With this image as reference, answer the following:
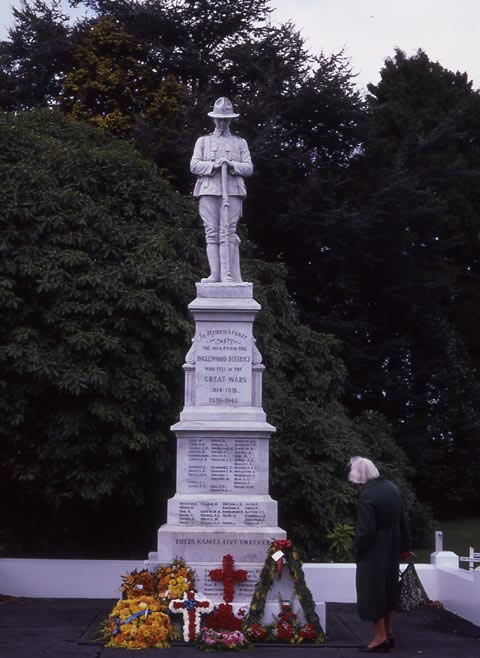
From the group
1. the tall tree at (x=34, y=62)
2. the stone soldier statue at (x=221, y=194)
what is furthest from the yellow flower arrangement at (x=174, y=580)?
the tall tree at (x=34, y=62)

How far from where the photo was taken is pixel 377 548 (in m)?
10.5

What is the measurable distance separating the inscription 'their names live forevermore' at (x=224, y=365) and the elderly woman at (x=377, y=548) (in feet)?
9.23

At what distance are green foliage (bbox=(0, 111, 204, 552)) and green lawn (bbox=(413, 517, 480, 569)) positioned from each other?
7860 millimetres

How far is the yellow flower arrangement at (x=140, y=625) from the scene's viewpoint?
35.9ft

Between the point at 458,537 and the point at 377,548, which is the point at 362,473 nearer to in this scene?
the point at 377,548

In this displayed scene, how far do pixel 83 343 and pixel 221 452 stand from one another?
14.2 feet

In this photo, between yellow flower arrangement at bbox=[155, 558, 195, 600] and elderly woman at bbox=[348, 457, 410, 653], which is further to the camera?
yellow flower arrangement at bbox=[155, 558, 195, 600]

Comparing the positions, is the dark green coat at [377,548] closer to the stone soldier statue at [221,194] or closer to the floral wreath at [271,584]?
the floral wreath at [271,584]

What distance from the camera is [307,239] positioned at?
2522 cm

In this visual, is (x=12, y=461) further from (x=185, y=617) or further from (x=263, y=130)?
(x=263, y=130)

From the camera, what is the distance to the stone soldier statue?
13609 mm

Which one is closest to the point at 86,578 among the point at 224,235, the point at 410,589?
the point at 224,235

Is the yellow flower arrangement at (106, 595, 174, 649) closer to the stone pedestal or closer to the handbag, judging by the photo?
the stone pedestal

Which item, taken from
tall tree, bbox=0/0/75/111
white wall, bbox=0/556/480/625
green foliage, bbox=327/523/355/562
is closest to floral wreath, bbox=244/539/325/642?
white wall, bbox=0/556/480/625
